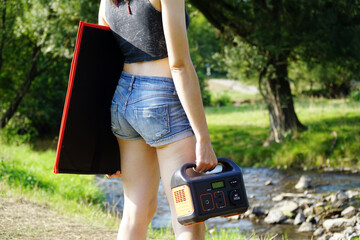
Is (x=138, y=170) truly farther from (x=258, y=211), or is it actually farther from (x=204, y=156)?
(x=258, y=211)

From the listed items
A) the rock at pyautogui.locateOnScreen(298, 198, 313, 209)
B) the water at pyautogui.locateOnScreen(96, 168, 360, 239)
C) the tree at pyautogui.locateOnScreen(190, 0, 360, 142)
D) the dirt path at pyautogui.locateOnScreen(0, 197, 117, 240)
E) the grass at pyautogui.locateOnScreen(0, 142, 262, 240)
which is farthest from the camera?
the tree at pyautogui.locateOnScreen(190, 0, 360, 142)

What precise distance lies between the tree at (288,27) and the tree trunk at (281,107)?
4.8 inches

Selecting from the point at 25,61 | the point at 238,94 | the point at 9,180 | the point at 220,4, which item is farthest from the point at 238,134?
the point at 238,94

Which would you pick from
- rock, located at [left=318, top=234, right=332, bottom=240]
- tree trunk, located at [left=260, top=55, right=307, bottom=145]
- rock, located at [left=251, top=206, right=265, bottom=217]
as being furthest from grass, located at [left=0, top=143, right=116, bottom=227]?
tree trunk, located at [left=260, top=55, right=307, bottom=145]

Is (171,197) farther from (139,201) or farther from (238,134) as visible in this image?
(238,134)

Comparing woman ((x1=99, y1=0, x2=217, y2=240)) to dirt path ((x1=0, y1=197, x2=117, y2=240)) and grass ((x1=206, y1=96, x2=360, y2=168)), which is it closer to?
dirt path ((x1=0, y1=197, x2=117, y2=240))

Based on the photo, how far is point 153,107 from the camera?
2.20 metres

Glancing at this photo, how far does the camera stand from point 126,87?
2.35m

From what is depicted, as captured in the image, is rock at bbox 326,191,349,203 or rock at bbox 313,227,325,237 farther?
rock at bbox 326,191,349,203

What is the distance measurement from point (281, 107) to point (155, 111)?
34.5 ft

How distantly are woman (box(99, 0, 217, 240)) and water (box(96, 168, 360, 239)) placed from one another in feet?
14.3

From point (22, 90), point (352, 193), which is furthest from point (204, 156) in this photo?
point (22, 90)

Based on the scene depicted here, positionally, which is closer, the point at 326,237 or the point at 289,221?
the point at 326,237

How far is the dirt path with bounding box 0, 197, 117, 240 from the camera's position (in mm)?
4105
